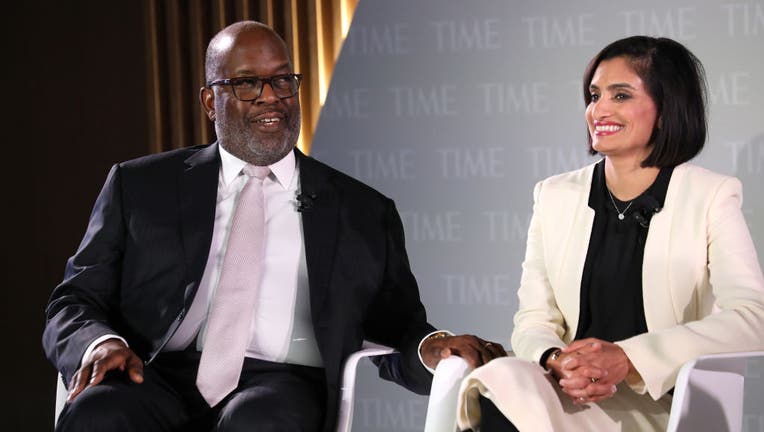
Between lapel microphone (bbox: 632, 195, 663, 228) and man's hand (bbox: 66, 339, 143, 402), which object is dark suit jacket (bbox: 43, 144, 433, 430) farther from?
lapel microphone (bbox: 632, 195, 663, 228)

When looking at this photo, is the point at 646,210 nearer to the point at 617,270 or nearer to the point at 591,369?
the point at 617,270

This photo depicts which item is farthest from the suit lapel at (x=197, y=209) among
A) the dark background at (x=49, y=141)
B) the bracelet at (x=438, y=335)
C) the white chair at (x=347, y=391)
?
the dark background at (x=49, y=141)

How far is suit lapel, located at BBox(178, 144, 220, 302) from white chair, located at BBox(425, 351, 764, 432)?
2.32 ft

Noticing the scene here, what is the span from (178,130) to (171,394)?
2.39 meters

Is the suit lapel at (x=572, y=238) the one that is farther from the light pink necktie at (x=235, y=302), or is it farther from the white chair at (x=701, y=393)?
the light pink necktie at (x=235, y=302)

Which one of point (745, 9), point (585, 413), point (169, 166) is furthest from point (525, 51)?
point (585, 413)

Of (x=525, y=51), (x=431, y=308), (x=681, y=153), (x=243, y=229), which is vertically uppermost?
(x=525, y=51)

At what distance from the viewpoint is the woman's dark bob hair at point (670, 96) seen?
109 inches

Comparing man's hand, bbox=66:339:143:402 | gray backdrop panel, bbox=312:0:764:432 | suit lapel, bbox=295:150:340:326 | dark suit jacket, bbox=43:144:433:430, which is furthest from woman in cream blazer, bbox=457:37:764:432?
gray backdrop panel, bbox=312:0:764:432

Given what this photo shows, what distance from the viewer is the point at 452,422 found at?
2.51 m

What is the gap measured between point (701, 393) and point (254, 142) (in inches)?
52.9

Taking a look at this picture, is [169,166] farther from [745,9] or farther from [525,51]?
[745,9]

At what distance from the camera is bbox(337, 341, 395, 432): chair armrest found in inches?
107

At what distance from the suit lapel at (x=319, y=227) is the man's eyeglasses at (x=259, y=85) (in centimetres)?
21
